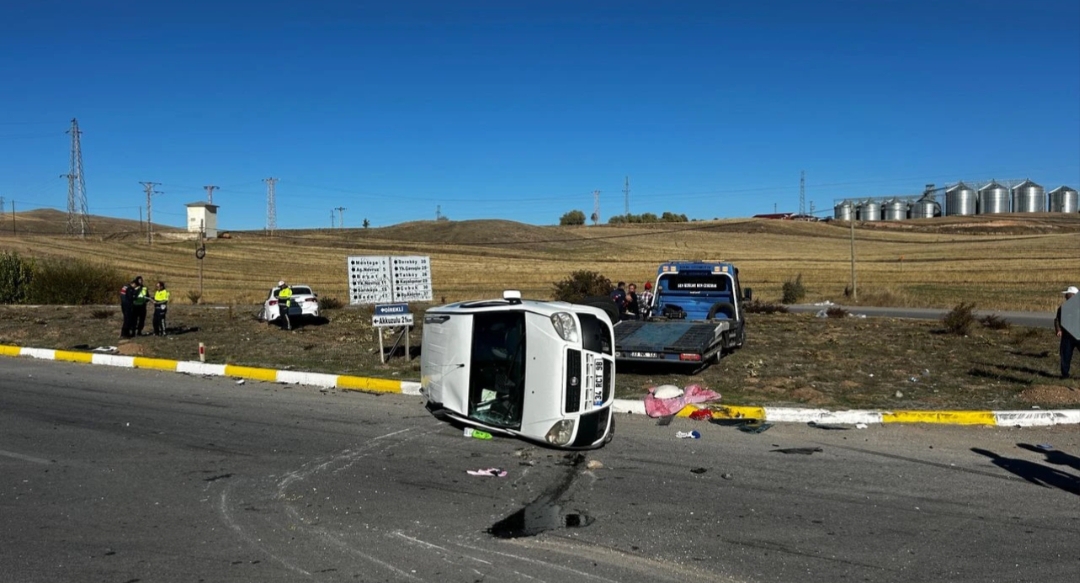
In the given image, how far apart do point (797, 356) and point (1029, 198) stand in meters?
137

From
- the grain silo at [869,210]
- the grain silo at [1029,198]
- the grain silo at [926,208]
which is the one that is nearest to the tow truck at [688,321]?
the grain silo at [926,208]

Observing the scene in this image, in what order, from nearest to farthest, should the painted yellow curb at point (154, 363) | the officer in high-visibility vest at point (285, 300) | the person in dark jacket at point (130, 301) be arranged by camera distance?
the painted yellow curb at point (154, 363) → the person in dark jacket at point (130, 301) → the officer in high-visibility vest at point (285, 300)

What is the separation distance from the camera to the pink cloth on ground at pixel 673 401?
1077cm

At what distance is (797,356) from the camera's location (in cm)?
1661

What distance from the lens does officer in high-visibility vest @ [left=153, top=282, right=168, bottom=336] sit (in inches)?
854

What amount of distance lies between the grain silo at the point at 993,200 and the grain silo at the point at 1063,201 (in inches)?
278

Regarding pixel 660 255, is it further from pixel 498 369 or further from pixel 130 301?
pixel 498 369

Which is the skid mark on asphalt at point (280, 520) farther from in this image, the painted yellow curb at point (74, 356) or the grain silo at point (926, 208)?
the grain silo at point (926, 208)

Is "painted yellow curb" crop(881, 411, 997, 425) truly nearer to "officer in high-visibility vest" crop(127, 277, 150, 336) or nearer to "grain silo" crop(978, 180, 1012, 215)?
"officer in high-visibility vest" crop(127, 277, 150, 336)

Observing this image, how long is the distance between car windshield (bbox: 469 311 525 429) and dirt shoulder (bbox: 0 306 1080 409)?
357cm

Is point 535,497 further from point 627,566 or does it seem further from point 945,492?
point 945,492

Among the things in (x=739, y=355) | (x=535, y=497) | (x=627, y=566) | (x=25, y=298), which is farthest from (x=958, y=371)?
(x=25, y=298)

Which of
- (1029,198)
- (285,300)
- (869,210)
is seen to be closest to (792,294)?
(285,300)

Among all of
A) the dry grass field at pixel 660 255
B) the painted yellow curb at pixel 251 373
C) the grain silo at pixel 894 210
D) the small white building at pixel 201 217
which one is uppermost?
the grain silo at pixel 894 210
